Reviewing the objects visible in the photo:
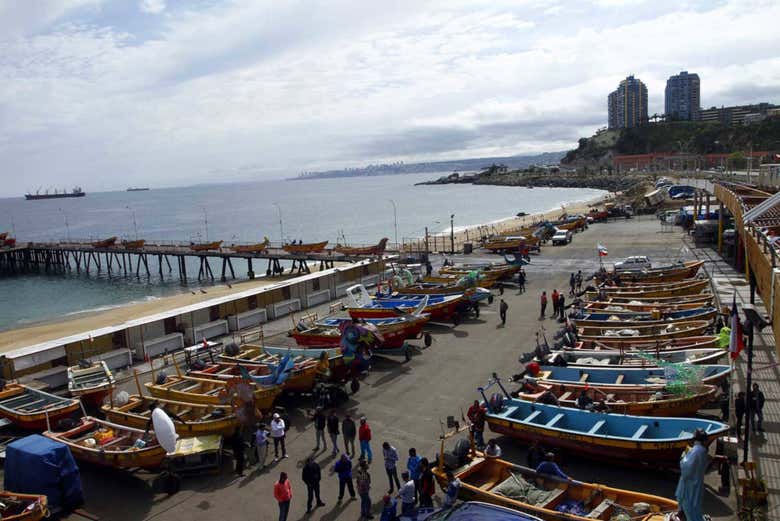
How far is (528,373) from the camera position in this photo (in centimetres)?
1642

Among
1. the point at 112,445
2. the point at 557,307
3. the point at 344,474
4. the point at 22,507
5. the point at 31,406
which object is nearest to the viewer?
the point at 22,507

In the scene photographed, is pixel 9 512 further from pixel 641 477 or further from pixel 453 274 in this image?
pixel 453 274

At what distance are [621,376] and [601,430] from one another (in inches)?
127

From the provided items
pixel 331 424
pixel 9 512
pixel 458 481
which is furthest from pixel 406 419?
pixel 9 512

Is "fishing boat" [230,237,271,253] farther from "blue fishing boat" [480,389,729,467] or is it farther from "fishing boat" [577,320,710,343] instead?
"blue fishing boat" [480,389,729,467]

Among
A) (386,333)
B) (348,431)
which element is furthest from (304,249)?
(348,431)

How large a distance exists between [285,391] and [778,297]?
13.0m

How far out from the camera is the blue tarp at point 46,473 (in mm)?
11930

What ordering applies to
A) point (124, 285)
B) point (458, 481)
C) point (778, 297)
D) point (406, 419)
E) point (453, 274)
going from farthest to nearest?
point (124, 285)
point (453, 274)
point (406, 419)
point (778, 297)
point (458, 481)

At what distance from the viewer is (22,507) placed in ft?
36.7

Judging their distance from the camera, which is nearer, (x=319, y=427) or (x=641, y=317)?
(x=319, y=427)

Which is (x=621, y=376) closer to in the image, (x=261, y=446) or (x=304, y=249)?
(x=261, y=446)

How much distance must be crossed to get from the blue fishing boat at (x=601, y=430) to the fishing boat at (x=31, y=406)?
11.8 metres

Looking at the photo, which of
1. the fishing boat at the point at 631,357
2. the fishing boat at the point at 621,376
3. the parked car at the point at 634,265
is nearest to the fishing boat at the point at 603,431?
the fishing boat at the point at 621,376
